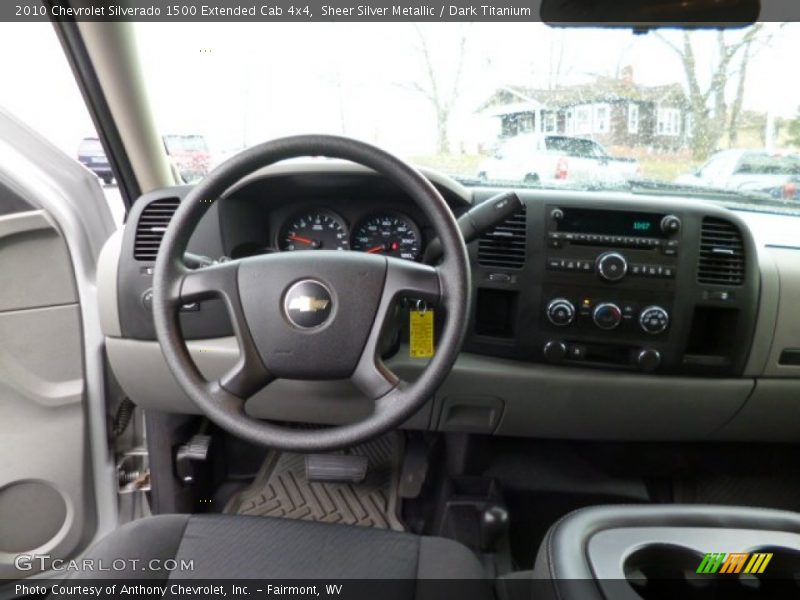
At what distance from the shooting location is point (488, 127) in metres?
1.62

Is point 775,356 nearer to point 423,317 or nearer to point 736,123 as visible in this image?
point 736,123

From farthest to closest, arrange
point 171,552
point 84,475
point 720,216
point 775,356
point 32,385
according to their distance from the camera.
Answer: point 84,475 → point 32,385 → point 775,356 → point 720,216 → point 171,552

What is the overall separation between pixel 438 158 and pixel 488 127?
0.17 metres

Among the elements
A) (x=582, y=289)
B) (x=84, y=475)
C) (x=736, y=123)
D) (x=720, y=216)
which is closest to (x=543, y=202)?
(x=582, y=289)

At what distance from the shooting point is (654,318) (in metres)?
1.58

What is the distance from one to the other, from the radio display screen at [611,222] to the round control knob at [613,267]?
73mm

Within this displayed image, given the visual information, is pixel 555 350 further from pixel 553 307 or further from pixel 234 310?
pixel 234 310

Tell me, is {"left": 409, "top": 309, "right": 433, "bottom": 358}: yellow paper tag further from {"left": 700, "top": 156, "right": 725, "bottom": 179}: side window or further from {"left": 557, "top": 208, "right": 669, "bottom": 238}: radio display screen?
{"left": 700, "top": 156, "right": 725, "bottom": 179}: side window

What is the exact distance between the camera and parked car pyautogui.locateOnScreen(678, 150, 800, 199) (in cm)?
167

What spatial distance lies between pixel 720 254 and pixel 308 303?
3.74ft

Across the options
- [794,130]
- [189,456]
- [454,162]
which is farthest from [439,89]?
[189,456]

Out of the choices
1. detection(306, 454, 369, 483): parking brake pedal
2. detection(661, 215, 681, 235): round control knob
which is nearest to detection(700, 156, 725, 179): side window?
detection(661, 215, 681, 235): round control knob

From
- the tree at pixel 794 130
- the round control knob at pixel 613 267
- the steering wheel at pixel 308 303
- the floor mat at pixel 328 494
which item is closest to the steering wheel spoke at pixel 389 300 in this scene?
the steering wheel at pixel 308 303

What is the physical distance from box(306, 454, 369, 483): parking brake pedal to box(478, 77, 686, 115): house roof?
4.16 ft
